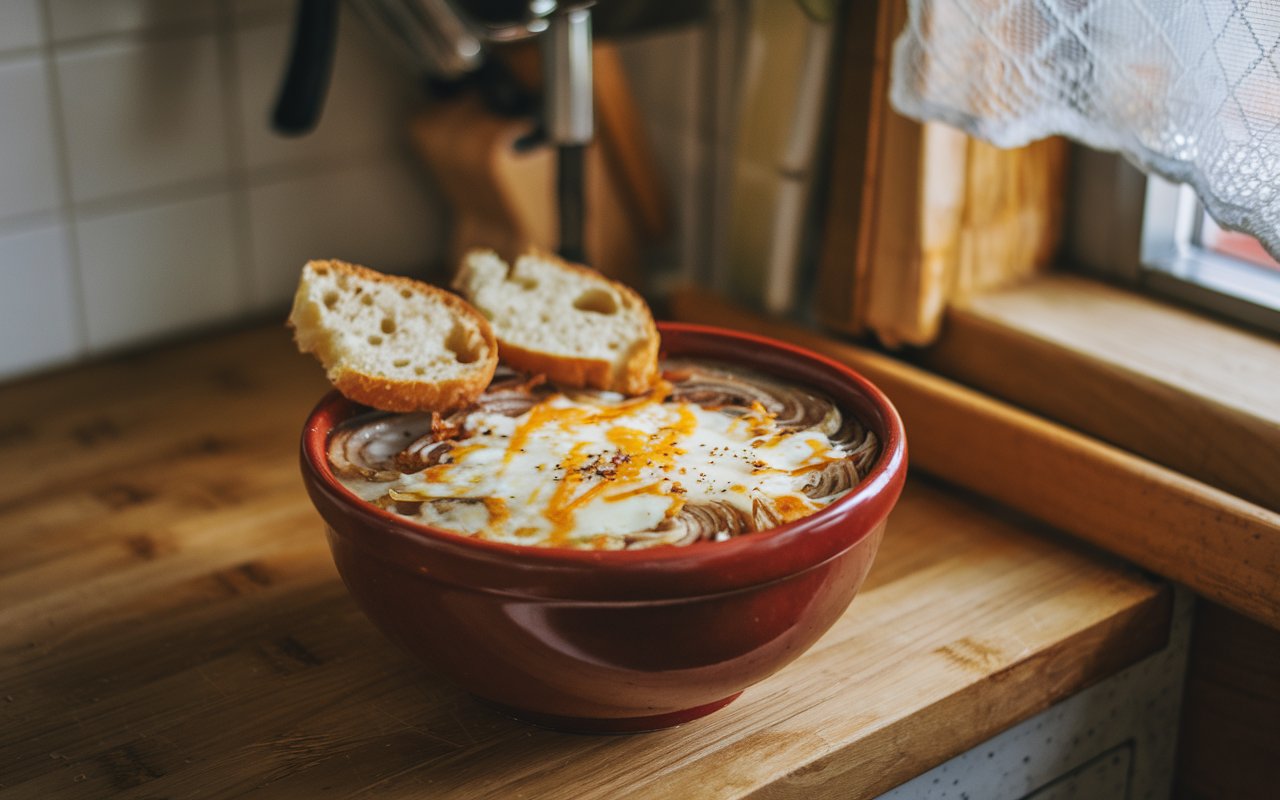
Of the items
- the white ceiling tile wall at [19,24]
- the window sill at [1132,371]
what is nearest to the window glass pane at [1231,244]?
the window sill at [1132,371]

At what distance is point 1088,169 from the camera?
1074 millimetres

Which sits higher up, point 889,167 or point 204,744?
point 889,167

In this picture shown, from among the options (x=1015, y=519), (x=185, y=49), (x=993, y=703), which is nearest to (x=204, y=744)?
(x=993, y=703)

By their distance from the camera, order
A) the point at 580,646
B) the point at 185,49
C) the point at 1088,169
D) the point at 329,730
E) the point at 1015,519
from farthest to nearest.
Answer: the point at 185,49 → the point at 1088,169 → the point at 1015,519 → the point at 329,730 → the point at 580,646

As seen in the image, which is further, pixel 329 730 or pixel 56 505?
pixel 56 505

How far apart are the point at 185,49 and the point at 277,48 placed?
87 millimetres

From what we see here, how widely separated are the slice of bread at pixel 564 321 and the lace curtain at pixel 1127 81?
0.26 meters

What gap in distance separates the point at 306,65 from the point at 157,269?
0.29m

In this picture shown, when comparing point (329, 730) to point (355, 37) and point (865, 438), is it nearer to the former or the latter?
point (865, 438)

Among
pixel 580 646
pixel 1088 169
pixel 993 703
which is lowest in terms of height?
pixel 993 703

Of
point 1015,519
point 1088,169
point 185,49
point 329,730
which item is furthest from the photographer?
point 185,49

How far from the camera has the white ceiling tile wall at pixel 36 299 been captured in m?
1.16

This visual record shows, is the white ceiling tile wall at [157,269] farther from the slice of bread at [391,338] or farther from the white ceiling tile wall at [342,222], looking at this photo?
the slice of bread at [391,338]

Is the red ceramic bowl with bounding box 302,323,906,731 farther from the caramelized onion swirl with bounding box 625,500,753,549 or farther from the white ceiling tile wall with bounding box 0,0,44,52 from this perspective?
the white ceiling tile wall with bounding box 0,0,44,52
